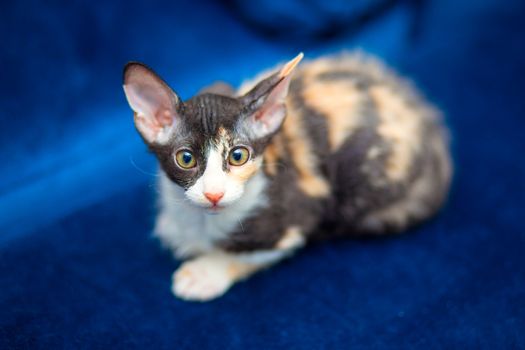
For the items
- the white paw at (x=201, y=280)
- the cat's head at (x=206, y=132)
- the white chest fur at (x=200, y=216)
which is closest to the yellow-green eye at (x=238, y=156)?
the cat's head at (x=206, y=132)

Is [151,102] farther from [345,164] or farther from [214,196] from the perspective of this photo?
[345,164]

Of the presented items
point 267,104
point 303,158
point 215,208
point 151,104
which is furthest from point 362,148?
point 151,104

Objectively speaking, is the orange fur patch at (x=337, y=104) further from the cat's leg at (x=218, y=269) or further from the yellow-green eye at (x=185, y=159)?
the yellow-green eye at (x=185, y=159)

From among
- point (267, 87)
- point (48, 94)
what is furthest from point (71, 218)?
point (267, 87)

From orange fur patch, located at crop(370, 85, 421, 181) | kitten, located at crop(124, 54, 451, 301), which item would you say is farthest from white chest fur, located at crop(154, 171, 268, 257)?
orange fur patch, located at crop(370, 85, 421, 181)

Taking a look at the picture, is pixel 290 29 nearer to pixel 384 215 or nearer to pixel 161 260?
pixel 384 215

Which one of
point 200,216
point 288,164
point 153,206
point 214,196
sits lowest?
point 214,196

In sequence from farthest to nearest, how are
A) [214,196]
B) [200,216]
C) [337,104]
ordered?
[337,104] → [200,216] → [214,196]
